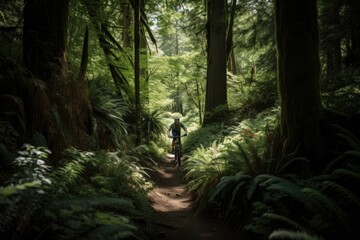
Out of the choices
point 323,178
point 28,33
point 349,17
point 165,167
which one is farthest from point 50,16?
point 349,17

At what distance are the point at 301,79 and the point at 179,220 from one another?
3640 mm

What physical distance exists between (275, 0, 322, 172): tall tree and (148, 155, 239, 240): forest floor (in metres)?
1.95

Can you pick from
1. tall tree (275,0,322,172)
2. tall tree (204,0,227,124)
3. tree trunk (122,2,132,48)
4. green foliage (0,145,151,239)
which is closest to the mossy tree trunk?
green foliage (0,145,151,239)

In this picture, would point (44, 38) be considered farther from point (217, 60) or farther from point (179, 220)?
point (217, 60)

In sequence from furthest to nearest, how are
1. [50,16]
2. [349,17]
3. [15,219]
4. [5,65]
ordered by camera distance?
[349,17] → [50,16] → [5,65] → [15,219]

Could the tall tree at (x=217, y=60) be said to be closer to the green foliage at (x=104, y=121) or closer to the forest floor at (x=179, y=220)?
the forest floor at (x=179, y=220)

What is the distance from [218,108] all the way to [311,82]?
26.4ft

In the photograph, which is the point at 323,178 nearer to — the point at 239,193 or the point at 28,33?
the point at 239,193

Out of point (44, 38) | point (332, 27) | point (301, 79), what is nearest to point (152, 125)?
point (332, 27)

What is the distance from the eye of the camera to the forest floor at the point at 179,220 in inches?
188

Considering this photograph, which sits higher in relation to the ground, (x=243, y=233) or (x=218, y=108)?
(x=218, y=108)

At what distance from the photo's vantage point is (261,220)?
12.8 ft

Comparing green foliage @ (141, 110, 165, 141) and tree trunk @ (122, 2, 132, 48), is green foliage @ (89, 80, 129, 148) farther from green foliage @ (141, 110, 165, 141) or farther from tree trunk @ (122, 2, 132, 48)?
tree trunk @ (122, 2, 132, 48)

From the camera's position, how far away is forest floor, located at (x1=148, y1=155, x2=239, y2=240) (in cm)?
479
